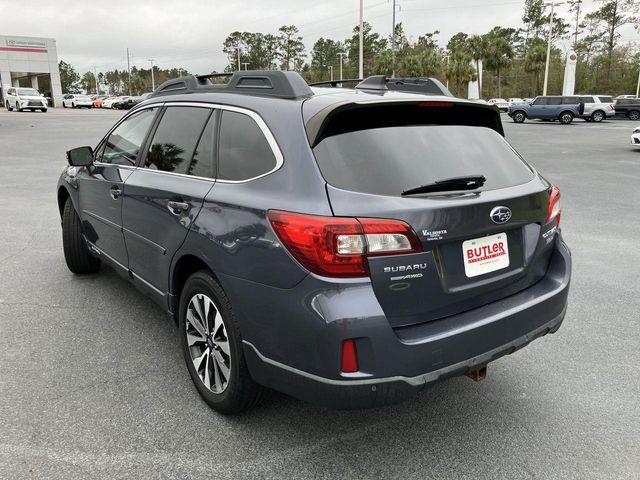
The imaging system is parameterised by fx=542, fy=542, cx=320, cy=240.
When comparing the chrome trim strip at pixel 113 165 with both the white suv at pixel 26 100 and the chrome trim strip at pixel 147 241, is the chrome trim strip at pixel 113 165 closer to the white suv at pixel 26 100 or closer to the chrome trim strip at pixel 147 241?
the chrome trim strip at pixel 147 241

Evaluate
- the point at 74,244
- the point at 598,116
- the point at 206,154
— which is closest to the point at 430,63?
the point at 598,116

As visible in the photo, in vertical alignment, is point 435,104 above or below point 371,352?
above

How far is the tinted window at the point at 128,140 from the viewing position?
12.5 feet

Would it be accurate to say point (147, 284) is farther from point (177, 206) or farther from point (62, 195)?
point (62, 195)

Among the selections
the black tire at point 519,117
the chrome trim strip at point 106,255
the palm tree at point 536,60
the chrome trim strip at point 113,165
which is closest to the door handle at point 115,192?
the chrome trim strip at point 113,165

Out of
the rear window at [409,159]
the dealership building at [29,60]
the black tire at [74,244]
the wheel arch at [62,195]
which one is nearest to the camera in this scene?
the rear window at [409,159]

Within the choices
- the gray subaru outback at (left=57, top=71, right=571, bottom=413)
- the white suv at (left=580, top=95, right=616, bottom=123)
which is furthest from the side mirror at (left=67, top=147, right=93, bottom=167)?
the white suv at (left=580, top=95, right=616, bottom=123)

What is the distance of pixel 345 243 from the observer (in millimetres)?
2201

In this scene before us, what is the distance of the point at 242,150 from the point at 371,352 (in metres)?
1.24

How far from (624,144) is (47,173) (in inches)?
763

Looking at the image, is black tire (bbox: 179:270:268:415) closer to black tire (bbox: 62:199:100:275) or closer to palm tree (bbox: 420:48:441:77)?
black tire (bbox: 62:199:100:275)

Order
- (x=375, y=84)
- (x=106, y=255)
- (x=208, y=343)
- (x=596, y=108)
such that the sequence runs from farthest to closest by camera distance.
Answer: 1. (x=596, y=108)
2. (x=106, y=255)
3. (x=375, y=84)
4. (x=208, y=343)

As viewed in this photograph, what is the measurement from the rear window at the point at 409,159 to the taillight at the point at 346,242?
176 millimetres

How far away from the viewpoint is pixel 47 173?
1211cm
